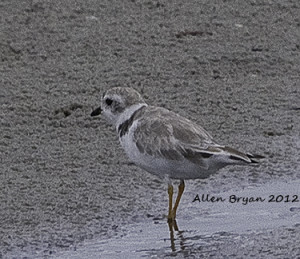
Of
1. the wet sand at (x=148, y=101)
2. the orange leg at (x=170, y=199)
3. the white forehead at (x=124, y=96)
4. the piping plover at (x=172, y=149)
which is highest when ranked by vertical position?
the white forehead at (x=124, y=96)

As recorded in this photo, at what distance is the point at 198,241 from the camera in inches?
227

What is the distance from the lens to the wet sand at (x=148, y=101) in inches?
231

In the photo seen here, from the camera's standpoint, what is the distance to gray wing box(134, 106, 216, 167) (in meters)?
5.99

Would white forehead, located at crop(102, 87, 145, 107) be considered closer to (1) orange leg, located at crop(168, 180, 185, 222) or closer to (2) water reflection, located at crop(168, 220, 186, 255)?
(1) orange leg, located at crop(168, 180, 185, 222)

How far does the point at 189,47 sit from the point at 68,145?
2115 millimetres

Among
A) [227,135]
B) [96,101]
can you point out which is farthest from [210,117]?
[96,101]

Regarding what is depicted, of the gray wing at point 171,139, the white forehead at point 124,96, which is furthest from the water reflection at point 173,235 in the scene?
the white forehead at point 124,96

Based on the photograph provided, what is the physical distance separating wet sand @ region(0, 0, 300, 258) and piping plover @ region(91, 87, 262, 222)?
27 cm

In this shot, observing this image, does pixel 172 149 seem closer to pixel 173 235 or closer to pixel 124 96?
pixel 173 235

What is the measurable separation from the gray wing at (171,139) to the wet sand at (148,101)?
390 mm

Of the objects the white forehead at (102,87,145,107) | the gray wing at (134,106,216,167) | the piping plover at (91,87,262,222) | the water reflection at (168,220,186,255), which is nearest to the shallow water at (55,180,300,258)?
the water reflection at (168,220,186,255)

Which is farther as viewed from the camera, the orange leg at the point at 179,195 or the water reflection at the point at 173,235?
the orange leg at the point at 179,195

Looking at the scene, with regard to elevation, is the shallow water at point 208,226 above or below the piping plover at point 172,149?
below

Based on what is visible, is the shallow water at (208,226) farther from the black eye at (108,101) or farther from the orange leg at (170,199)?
the black eye at (108,101)
